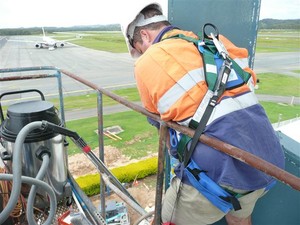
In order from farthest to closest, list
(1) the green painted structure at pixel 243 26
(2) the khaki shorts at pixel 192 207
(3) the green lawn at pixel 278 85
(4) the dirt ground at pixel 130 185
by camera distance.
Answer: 1. (3) the green lawn at pixel 278 85
2. (4) the dirt ground at pixel 130 185
3. (1) the green painted structure at pixel 243 26
4. (2) the khaki shorts at pixel 192 207

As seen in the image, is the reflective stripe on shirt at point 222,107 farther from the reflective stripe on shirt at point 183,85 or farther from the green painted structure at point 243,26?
the green painted structure at point 243,26

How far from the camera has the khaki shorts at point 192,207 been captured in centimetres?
143

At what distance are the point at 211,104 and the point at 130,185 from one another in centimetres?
579

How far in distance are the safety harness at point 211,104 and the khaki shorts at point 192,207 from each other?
0.07 m

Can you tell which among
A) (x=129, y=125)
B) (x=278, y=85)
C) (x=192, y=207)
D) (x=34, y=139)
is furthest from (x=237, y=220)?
(x=278, y=85)

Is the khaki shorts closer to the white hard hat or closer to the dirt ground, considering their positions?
the white hard hat

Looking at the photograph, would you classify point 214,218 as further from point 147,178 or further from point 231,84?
point 147,178

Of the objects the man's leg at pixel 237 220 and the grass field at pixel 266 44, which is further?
the grass field at pixel 266 44

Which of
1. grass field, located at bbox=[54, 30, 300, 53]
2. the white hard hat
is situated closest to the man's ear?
the white hard hat

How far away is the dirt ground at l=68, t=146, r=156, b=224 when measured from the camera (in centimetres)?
573

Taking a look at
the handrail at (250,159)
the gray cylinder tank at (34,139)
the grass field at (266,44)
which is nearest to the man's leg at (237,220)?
the handrail at (250,159)

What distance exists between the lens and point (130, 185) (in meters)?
6.68

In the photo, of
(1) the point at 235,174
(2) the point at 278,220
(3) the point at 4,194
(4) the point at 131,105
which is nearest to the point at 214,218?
(1) the point at 235,174

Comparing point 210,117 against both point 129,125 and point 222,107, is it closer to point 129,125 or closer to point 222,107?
point 222,107
